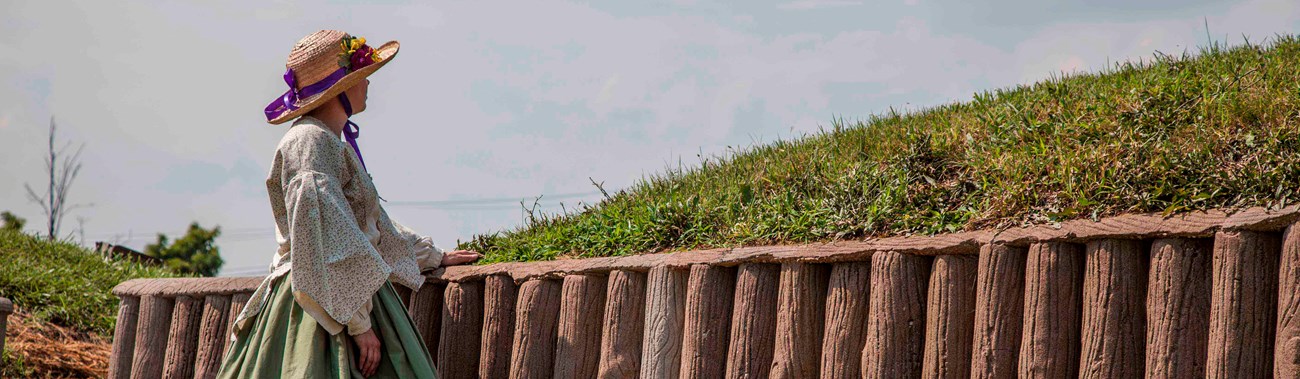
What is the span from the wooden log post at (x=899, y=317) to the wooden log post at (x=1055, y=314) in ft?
1.27

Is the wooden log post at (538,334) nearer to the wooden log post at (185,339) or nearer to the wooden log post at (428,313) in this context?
the wooden log post at (428,313)

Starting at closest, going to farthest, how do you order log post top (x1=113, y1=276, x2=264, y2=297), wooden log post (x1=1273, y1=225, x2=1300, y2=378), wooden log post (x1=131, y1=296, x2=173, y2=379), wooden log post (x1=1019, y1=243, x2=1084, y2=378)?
1. wooden log post (x1=1273, y1=225, x2=1300, y2=378)
2. wooden log post (x1=1019, y1=243, x2=1084, y2=378)
3. log post top (x1=113, y1=276, x2=264, y2=297)
4. wooden log post (x1=131, y1=296, x2=173, y2=379)

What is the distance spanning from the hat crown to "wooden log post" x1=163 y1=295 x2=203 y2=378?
6.72 feet

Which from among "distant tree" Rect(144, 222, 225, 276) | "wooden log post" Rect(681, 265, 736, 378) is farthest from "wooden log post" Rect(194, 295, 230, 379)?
"distant tree" Rect(144, 222, 225, 276)

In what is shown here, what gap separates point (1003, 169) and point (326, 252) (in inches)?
93.7

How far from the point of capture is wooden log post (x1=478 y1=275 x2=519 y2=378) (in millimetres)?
4668

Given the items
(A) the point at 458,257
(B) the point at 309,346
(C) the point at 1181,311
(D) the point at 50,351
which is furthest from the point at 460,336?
(D) the point at 50,351

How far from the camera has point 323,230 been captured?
349 centimetres

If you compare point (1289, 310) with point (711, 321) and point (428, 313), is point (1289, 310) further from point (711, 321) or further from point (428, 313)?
point (428, 313)

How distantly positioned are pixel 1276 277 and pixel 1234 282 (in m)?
0.11

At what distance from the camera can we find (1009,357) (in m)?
3.54

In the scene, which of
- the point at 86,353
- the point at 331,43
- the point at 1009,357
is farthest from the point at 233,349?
the point at 86,353

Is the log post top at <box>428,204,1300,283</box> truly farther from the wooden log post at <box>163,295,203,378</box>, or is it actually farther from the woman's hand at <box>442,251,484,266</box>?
the wooden log post at <box>163,295,203,378</box>

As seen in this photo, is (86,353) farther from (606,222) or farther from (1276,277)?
(1276,277)
